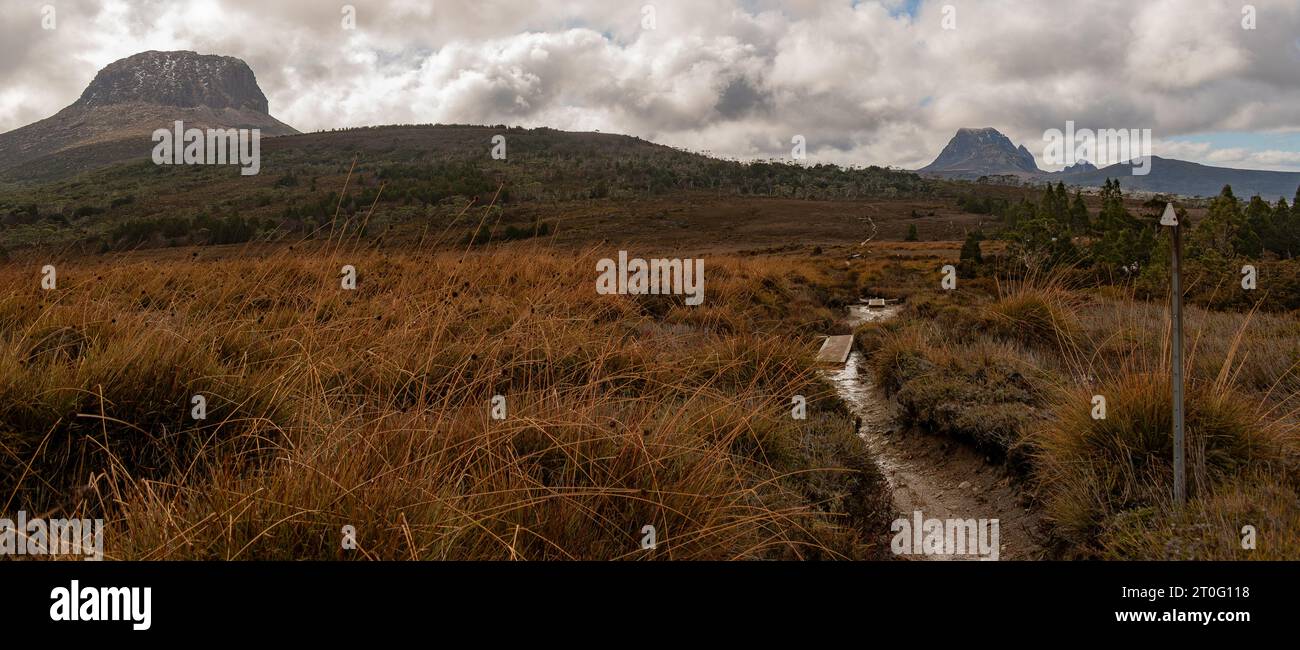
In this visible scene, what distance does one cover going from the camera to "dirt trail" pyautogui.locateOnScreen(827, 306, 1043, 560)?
12.9 feet

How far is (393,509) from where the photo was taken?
2070 millimetres

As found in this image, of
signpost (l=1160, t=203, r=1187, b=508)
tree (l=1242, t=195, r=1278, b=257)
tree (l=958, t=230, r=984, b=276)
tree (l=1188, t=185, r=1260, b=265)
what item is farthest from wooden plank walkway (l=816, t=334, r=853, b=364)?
tree (l=1242, t=195, r=1278, b=257)

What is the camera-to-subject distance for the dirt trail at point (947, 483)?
393cm

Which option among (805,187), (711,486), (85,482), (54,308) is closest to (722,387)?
(711,486)

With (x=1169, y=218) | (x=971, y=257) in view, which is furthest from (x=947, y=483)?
(x=971, y=257)

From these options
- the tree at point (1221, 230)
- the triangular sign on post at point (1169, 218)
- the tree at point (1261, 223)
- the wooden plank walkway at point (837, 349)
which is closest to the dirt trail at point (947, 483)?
the triangular sign on post at point (1169, 218)

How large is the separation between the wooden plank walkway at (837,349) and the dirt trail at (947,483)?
254cm

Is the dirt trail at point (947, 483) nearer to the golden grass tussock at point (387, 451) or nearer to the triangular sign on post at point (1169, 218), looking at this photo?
the golden grass tussock at point (387, 451)

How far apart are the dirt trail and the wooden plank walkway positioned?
8.34 ft

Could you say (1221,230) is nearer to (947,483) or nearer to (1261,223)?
(1261,223)

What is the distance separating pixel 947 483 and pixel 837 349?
5.36 m
